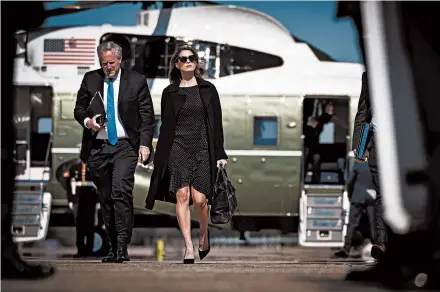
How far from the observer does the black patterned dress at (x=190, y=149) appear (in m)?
6.74

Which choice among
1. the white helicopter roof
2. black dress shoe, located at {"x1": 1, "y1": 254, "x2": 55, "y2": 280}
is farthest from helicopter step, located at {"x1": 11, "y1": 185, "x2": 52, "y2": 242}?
black dress shoe, located at {"x1": 1, "y1": 254, "x2": 55, "y2": 280}

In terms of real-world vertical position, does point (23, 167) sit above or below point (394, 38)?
below

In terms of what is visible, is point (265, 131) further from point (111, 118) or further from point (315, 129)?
point (111, 118)

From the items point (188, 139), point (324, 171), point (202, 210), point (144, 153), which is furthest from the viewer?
point (324, 171)

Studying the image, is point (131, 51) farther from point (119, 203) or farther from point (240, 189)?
point (119, 203)

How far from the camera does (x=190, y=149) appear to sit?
22.3 feet

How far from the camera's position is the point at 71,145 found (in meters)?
12.0

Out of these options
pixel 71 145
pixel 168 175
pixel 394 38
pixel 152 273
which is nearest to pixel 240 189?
pixel 71 145

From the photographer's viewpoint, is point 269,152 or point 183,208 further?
point 269,152

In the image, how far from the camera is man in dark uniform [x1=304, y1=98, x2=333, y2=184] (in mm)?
12438

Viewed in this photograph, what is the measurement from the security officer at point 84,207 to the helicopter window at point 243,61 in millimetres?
2165

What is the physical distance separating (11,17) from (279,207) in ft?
25.8

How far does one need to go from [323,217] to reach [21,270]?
7.49 metres

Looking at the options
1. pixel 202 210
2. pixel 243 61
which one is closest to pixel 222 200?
pixel 202 210
